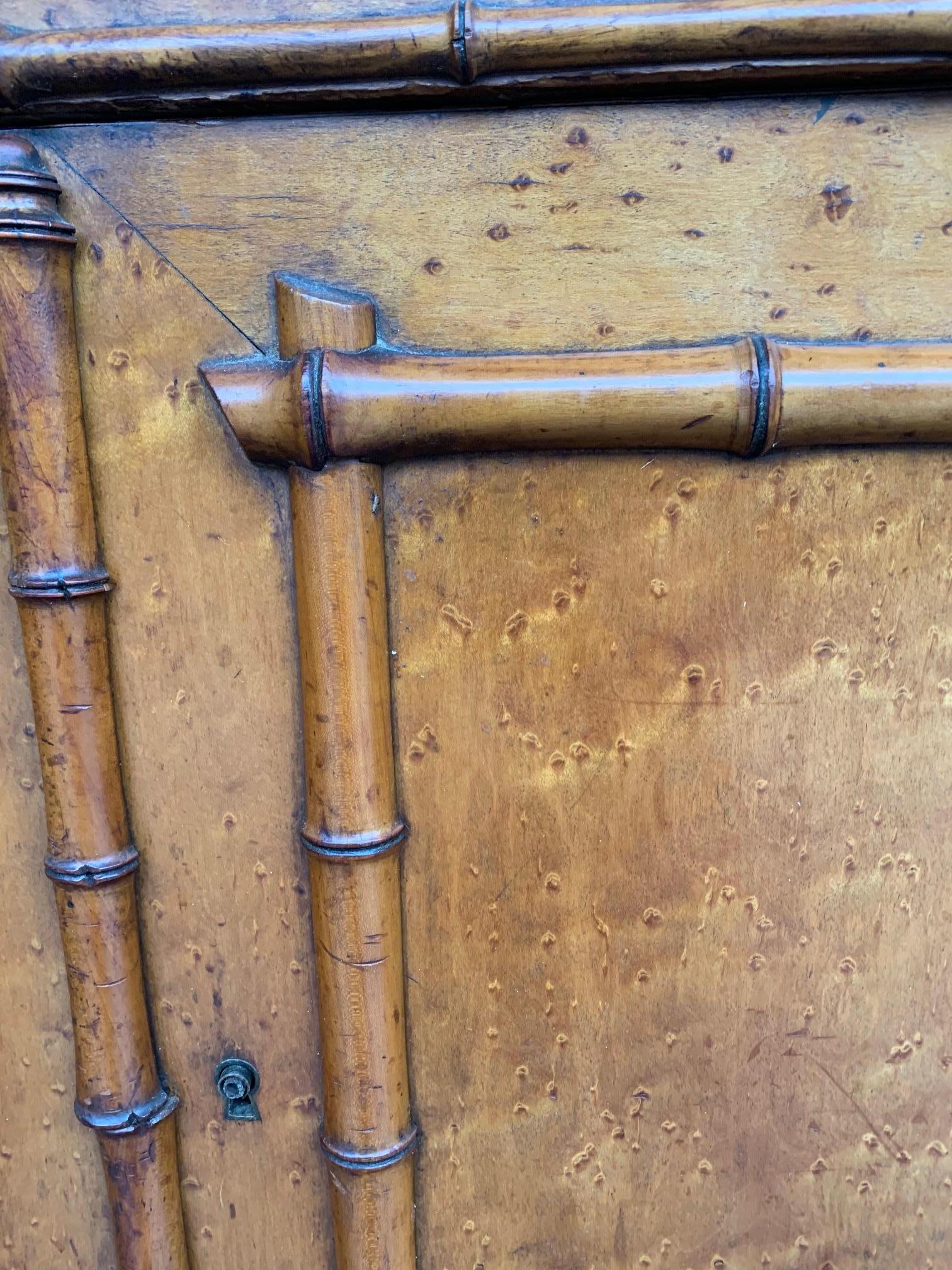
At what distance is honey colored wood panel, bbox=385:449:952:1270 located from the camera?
43.4 inches

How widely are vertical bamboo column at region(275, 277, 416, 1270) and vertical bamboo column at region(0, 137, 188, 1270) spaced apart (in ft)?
0.88

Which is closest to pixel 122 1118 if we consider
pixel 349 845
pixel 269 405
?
pixel 349 845

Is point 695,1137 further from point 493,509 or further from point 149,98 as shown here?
point 149,98

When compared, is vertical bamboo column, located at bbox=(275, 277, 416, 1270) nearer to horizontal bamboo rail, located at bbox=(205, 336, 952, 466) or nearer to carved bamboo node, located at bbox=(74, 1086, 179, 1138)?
horizontal bamboo rail, located at bbox=(205, 336, 952, 466)

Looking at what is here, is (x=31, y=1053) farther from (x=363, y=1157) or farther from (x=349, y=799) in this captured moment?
(x=349, y=799)

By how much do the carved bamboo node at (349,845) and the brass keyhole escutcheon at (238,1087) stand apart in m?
0.38

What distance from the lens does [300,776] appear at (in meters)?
1.16

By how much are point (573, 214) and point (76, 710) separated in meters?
0.91

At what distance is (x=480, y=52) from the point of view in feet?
3.09

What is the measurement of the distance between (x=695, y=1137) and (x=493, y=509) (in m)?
0.99

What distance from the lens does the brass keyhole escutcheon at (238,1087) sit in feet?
3.95

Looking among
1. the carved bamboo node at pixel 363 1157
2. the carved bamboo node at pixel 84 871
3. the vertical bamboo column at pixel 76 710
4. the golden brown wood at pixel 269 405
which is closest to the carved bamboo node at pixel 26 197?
the vertical bamboo column at pixel 76 710

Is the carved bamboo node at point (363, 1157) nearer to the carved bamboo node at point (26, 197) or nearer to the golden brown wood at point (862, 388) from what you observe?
the golden brown wood at point (862, 388)

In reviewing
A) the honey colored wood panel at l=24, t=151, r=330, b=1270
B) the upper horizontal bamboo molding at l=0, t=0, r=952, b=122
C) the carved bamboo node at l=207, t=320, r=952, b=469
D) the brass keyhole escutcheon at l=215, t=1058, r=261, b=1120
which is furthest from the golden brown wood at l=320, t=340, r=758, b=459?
the brass keyhole escutcheon at l=215, t=1058, r=261, b=1120
